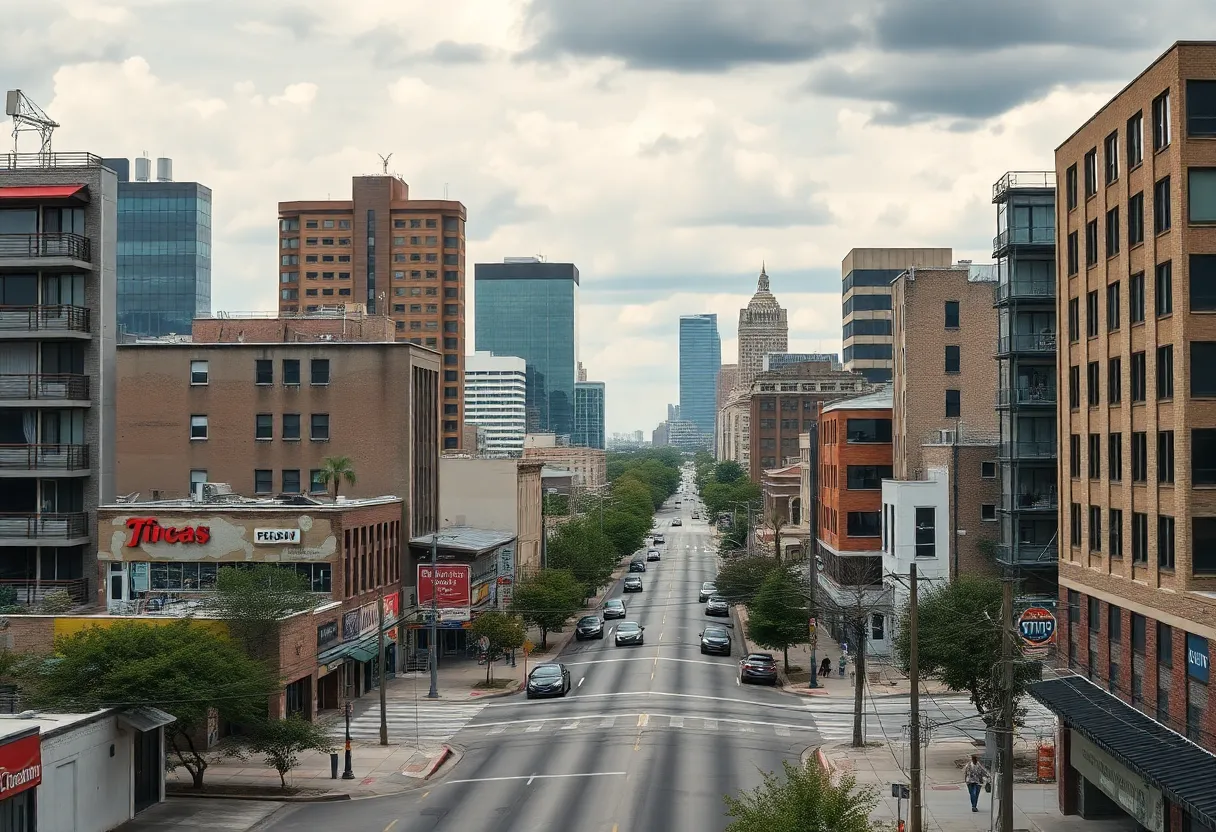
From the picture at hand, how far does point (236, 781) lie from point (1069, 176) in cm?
3420

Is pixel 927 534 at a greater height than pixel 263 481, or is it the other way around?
pixel 263 481

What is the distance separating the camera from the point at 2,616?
2035 inches

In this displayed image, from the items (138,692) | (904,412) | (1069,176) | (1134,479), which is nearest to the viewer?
(1134,479)

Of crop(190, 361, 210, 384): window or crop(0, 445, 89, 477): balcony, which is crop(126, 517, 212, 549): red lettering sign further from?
crop(190, 361, 210, 384): window

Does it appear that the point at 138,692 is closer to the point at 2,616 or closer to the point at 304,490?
the point at 2,616

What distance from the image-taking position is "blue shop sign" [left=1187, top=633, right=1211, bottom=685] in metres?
30.7

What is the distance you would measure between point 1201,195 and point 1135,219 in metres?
3.66

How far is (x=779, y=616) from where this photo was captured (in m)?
70.4

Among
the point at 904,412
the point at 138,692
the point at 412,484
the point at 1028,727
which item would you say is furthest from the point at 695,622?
the point at 138,692

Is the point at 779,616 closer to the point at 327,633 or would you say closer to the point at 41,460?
the point at 327,633

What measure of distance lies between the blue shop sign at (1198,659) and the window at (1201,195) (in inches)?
395

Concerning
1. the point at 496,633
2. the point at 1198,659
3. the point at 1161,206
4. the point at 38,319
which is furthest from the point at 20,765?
the point at 496,633

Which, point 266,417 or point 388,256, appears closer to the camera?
point 266,417

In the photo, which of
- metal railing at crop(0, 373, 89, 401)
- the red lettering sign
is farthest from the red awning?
the red lettering sign
